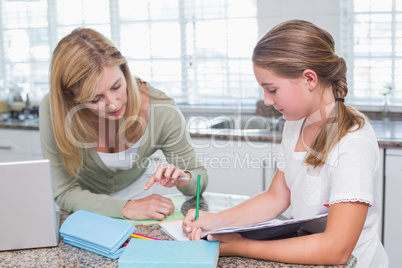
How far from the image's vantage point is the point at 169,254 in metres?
1.04

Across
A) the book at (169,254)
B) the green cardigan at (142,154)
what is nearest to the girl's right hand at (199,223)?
the book at (169,254)

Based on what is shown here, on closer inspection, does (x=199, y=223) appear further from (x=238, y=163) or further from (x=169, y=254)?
(x=238, y=163)

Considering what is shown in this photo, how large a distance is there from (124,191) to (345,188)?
96 centimetres

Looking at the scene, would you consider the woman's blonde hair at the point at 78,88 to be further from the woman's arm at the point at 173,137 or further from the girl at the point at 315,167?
the girl at the point at 315,167

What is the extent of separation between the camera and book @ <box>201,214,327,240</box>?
Answer: 1.08 meters

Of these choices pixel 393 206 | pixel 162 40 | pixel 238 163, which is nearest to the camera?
pixel 393 206

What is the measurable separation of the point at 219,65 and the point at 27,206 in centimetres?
217

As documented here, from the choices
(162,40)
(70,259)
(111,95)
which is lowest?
(70,259)

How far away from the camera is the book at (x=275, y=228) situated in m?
1.08

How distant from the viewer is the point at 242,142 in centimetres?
257

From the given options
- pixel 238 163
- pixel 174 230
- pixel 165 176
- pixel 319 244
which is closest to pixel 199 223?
pixel 174 230

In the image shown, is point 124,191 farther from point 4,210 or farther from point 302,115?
point 302,115

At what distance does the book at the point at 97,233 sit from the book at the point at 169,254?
0.08 m

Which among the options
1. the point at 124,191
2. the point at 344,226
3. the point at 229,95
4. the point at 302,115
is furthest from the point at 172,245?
the point at 229,95
